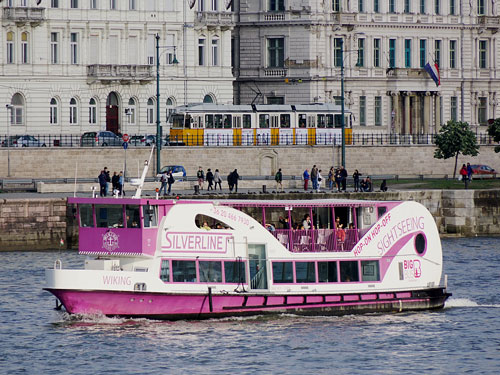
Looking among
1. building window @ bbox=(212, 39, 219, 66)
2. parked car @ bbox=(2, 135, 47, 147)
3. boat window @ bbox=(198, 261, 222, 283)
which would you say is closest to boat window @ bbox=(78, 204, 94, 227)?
boat window @ bbox=(198, 261, 222, 283)

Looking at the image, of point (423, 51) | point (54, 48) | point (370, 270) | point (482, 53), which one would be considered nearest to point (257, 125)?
point (54, 48)

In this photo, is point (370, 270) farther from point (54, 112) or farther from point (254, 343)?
point (54, 112)

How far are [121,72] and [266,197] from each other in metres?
30.2

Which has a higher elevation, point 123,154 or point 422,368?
point 123,154

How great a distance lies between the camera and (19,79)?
357 feet

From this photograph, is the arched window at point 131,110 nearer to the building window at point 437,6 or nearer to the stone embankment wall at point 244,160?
the stone embankment wall at point 244,160

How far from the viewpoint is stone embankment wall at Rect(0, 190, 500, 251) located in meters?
79.1

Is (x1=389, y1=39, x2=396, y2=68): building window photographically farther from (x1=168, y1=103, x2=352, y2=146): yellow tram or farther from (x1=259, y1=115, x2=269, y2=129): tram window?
(x1=259, y1=115, x2=269, y2=129): tram window

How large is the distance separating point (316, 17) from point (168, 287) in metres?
66.9

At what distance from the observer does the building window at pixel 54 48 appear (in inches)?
4336

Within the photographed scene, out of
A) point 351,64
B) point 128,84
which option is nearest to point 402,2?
point 351,64

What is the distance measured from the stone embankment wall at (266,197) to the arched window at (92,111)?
3006 cm

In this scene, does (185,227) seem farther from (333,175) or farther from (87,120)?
(87,120)

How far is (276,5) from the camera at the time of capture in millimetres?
122625
